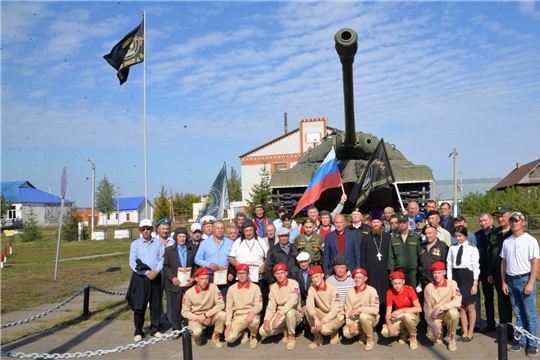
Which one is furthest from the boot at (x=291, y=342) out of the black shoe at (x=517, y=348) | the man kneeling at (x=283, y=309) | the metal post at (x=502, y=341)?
the metal post at (x=502, y=341)

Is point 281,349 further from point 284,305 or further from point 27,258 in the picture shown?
point 27,258

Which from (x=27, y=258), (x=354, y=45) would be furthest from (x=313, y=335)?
(x=27, y=258)

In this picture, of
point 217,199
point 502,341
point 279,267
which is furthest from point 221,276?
point 217,199

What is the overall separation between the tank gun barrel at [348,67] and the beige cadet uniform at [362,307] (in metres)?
4.86

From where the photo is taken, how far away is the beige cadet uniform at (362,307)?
6.63 meters

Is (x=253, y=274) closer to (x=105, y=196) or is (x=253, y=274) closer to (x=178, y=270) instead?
(x=178, y=270)

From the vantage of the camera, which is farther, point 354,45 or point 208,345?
point 354,45

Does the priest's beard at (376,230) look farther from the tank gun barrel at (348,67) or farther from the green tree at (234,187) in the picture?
the green tree at (234,187)

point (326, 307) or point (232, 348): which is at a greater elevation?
point (326, 307)

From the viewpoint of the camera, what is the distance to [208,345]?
23.8ft

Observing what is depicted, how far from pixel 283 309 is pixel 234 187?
69.9m

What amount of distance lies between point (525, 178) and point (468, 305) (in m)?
48.8

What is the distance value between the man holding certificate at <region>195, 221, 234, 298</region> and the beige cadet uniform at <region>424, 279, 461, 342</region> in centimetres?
284

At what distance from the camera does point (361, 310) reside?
663 cm
